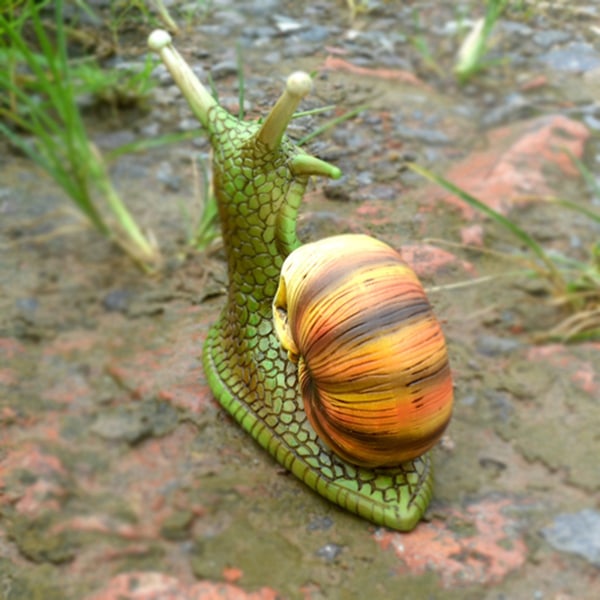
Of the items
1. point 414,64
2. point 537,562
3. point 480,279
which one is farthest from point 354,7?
point 537,562

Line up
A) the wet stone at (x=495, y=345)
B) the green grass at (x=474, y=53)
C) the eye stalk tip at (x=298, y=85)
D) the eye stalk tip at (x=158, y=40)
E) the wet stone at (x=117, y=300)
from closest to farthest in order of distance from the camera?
the eye stalk tip at (x=298, y=85) < the eye stalk tip at (x=158, y=40) < the wet stone at (x=495, y=345) < the wet stone at (x=117, y=300) < the green grass at (x=474, y=53)

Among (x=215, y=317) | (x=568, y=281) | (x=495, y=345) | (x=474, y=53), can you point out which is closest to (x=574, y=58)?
(x=474, y=53)

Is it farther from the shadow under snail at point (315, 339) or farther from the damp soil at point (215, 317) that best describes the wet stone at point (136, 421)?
the shadow under snail at point (315, 339)

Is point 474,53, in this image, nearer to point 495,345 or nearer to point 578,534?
point 495,345

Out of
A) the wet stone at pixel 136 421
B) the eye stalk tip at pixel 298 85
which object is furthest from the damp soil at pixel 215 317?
the eye stalk tip at pixel 298 85

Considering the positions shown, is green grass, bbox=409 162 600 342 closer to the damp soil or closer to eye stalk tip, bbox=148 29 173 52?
the damp soil

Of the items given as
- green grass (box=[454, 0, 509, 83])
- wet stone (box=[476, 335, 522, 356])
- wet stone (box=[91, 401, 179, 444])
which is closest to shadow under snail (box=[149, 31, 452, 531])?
wet stone (box=[91, 401, 179, 444])
